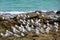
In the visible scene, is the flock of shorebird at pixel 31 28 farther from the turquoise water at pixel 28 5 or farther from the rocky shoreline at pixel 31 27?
the turquoise water at pixel 28 5

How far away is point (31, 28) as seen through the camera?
12.4 feet

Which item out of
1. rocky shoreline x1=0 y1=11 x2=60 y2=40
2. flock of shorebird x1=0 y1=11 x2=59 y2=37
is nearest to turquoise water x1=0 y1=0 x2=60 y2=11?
rocky shoreline x1=0 y1=11 x2=60 y2=40

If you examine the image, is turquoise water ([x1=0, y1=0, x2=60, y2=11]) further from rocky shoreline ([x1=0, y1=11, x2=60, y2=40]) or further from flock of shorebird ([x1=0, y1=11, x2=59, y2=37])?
flock of shorebird ([x1=0, y1=11, x2=59, y2=37])

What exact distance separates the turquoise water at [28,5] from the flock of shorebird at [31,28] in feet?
6.58

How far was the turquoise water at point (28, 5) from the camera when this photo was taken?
615 centimetres

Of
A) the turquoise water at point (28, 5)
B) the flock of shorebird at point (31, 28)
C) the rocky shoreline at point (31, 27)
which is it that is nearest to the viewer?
the rocky shoreline at point (31, 27)

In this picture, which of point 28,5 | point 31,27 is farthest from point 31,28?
point 28,5

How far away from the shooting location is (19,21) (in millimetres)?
4043

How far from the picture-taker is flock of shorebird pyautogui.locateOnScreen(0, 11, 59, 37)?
3.57m

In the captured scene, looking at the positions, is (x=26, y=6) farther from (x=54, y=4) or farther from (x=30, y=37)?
(x=30, y=37)

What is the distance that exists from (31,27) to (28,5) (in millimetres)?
2590

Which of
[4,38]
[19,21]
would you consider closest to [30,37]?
[4,38]

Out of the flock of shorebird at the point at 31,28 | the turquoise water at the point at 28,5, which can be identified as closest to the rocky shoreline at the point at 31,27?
the flock of shorebird at the point at 31,28

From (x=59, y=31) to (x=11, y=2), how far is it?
3064 millimetres
